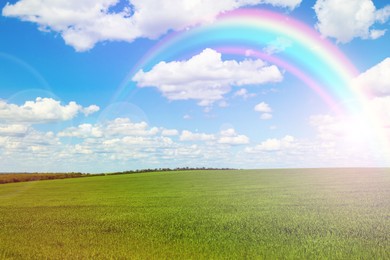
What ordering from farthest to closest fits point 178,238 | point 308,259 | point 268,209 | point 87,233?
point 268,209 → point 87,233 → point 178,238 → point 308,259

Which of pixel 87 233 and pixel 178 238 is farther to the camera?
pixel 87 233

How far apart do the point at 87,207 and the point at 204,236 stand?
14172mm

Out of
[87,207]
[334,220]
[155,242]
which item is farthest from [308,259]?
[87,207]

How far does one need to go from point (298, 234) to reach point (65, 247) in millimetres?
8898

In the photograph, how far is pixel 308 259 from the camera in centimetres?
1225

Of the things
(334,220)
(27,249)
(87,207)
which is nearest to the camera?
A: (27,249)

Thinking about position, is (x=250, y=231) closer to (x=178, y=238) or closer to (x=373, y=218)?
(x=178, y=238)

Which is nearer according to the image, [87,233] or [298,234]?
[298,234]

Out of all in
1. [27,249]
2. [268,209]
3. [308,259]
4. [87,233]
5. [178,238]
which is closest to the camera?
[308,259]

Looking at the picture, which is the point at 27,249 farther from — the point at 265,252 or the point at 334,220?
the point at 334,220

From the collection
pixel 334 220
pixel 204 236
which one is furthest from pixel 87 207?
pixel 334 220

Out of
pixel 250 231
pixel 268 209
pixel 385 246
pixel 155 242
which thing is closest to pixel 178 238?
pixel 155 242

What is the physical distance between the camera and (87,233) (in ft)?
57.7

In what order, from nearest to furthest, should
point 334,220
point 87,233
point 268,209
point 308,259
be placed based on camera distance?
point 308,259, point 87,233, point 334,220, point 268,209
